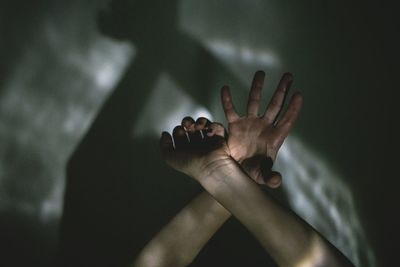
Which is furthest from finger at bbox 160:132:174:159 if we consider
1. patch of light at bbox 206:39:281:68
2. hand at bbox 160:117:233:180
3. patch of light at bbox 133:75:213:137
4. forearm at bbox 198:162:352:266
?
patch of light at bbox 206:39:281:68

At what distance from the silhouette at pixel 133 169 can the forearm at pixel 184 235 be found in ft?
0.80

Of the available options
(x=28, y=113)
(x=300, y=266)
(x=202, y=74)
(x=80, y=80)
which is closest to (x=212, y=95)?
(x=202, y=74)

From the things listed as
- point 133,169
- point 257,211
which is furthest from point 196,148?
point 133,169

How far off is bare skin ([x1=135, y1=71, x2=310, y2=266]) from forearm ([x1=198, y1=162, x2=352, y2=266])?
3.3 inches

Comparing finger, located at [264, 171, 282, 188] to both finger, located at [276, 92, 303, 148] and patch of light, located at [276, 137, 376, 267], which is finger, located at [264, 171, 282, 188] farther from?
patch of light, located at [276, 137, 376, 267]

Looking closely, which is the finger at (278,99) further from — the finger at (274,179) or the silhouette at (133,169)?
the silhouette at (133,169)

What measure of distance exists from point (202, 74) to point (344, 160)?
1.39ft

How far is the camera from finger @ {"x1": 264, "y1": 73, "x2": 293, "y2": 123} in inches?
23.7

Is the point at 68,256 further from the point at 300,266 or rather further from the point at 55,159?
the point at 300,266

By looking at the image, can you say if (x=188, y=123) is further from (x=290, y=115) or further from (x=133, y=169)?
(x=133, y=169)

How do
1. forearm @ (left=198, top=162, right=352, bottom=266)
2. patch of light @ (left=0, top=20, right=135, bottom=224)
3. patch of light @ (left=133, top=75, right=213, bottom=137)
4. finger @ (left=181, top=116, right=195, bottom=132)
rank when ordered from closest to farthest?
forearm @ (left=198, top=162, right=352, bottom=266)
finger @ (left=181, top=116, right=195, bottom=132)
patch of light @ (left=0, top=20, right=135, bottom=224)
patch of light @ (left=133, top=75, right=213, bottom=137)

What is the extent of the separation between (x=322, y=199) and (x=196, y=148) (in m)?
0.52

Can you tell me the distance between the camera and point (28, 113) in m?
0.77

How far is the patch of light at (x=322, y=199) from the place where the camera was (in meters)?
0.94
